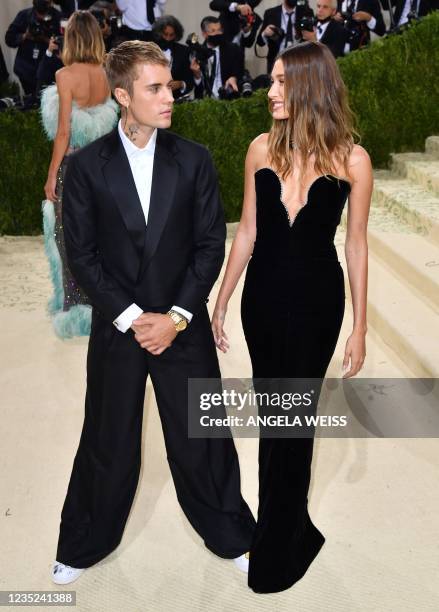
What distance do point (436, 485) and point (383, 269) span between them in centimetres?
249

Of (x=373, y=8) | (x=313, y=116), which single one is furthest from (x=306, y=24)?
(x=313, y=116)

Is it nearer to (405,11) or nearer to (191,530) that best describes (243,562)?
(191,530)

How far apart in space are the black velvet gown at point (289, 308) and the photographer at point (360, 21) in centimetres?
577

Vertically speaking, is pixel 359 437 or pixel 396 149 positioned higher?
pixel 396 149

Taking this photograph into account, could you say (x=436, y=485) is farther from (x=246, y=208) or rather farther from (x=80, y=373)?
(x=80, y=373)

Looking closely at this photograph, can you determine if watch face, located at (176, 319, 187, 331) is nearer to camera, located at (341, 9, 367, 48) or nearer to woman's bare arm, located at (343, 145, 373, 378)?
woman's bare arm, located at (343, 145, 373, 378)

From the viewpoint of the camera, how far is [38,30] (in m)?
8.91

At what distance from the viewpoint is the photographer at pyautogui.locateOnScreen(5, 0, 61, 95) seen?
884 centimetres

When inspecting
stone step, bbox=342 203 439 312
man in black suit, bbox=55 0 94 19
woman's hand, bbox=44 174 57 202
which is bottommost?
stone step, bbox=342 203 439 312

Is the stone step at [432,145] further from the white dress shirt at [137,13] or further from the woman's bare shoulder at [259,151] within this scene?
the woman's bare shoulder at [259,151]

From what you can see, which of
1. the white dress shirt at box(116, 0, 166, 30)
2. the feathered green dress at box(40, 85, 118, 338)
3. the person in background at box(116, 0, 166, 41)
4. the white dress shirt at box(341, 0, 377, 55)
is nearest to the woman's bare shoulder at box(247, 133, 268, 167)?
the feathered green dress at box(40, 85, 118, 338)

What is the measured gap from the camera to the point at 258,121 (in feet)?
24.5

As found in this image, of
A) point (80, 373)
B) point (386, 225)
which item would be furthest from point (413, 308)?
point (80, 373)

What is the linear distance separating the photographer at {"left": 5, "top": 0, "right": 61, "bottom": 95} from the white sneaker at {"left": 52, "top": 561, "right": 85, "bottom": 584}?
696 centimetres
